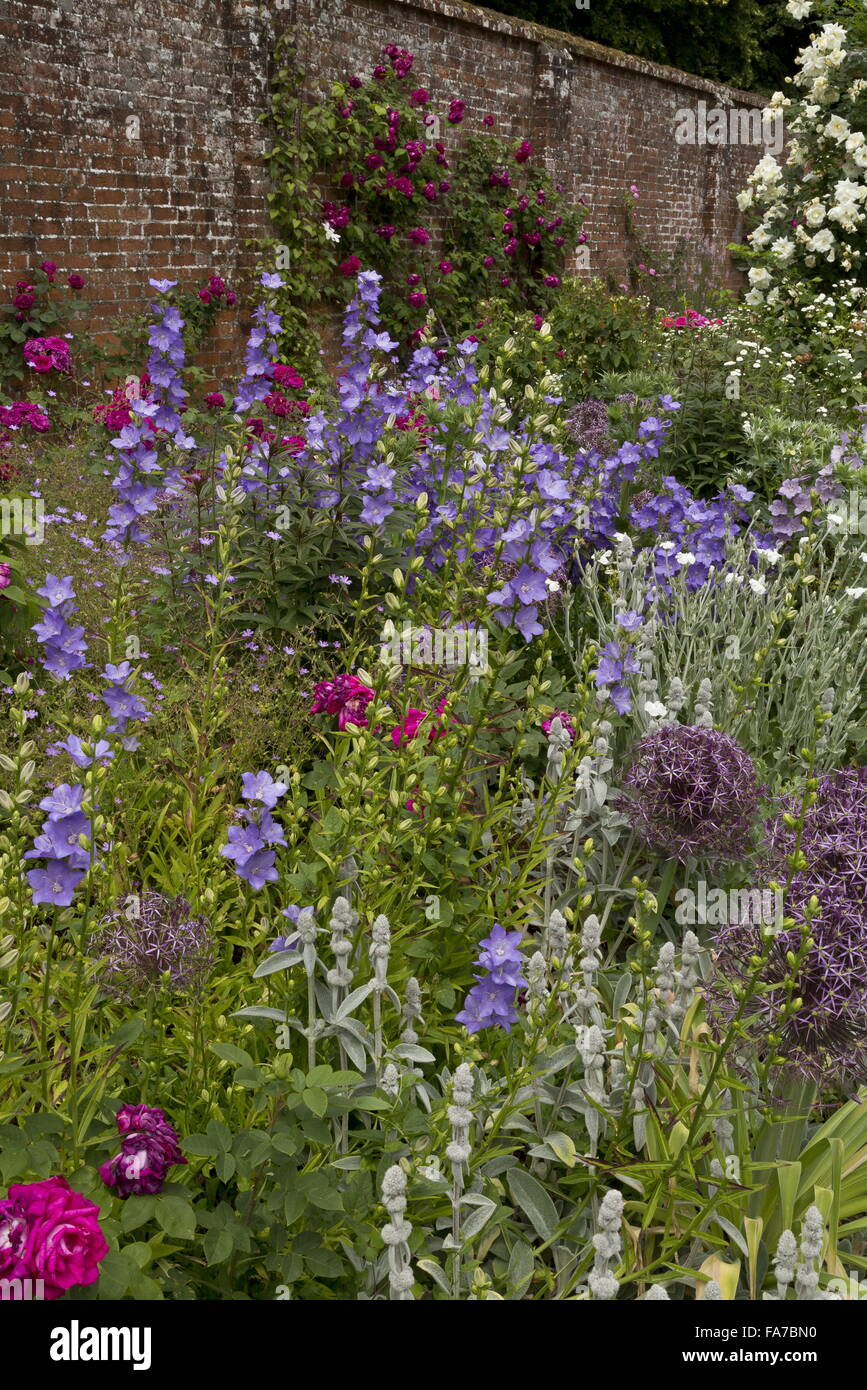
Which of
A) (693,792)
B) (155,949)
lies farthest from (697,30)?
(155,949)

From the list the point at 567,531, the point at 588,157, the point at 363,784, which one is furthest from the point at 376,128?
the point at 363,784

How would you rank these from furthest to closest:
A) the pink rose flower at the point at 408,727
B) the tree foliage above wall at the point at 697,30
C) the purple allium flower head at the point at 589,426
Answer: the tree foliage above wall at the point at 697,30, the purple allium flower head at the point at 589,426, the pink rose flower at the point at 408,727

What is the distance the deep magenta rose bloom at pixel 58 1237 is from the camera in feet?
4.08

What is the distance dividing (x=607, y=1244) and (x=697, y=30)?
18286mm

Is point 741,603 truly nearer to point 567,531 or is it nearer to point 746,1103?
point 567,531

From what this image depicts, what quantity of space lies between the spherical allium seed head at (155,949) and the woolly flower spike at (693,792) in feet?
3.66

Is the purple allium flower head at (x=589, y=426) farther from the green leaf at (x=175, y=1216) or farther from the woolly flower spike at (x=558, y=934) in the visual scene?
the green leaf at (x=175, y=1216)

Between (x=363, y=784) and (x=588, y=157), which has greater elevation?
(x=588, y=157)

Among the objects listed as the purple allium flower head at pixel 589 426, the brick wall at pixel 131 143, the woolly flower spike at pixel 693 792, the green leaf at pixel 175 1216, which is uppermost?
the brick wall at pixel 131 143

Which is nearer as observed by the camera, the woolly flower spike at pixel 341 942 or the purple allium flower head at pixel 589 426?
the woolly flower spike at pixel 341 942

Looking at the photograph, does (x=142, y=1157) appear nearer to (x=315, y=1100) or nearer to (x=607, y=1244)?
(x=315, y=1100)

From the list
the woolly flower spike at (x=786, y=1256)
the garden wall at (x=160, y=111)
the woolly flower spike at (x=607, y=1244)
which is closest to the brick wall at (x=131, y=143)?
the garden wall at (x=160, y=111)
